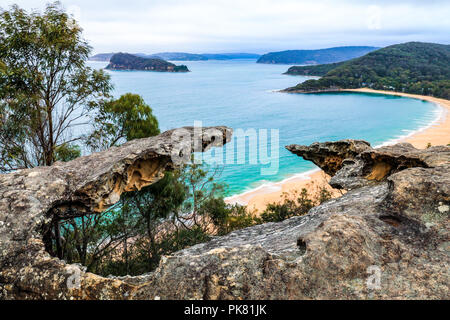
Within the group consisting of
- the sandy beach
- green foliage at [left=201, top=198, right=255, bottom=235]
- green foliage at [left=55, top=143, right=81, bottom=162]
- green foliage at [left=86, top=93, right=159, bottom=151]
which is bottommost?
the sandy beach

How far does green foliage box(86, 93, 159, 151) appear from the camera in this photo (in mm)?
13023

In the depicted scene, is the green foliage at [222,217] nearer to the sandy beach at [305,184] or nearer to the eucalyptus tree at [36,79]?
the sandy beach at [305,184]

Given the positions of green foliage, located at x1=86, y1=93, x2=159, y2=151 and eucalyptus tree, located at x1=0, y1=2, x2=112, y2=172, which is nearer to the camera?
eucalyptus tree, located at x1=0, y1=2, x2=112, y2=172

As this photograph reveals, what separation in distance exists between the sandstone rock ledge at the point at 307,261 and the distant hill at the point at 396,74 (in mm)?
124302

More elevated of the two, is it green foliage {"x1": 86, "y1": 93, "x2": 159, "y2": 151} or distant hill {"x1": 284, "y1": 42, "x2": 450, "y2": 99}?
distant hill {"x1": 284, "y1": 42, "x2": 450, "y2": 99}

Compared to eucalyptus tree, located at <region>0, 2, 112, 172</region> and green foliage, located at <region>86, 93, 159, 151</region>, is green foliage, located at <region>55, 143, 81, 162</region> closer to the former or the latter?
eucalyptus tree, located at <region>0, 2, 112, 172</region>

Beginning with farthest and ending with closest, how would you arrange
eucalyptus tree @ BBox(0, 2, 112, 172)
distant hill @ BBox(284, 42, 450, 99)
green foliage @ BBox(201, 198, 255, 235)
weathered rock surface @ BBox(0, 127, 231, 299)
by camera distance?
distant hill @ BBox(284, 42, 450, 99) → green foliage @ BBox(201, 198, 255, 235) → eucalyptus tree @ BBox(0, 2, 112, 172) → weathered rock surface @ BBox(0, 127, 231, 299)

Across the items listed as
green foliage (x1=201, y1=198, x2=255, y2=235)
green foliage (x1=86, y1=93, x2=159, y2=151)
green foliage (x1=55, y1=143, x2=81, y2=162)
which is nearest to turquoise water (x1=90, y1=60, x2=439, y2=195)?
green foliage (x1=201, y1=198, x2=255, y2=235)

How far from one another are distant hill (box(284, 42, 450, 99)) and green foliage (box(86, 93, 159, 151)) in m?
117

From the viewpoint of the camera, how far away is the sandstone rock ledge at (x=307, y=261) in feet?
11.1

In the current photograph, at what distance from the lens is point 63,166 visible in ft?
22.8

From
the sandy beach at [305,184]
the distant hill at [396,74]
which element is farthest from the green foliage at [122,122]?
the distant hill at [396,74]
